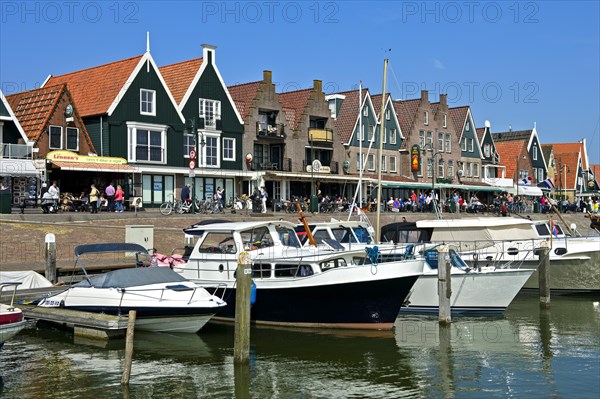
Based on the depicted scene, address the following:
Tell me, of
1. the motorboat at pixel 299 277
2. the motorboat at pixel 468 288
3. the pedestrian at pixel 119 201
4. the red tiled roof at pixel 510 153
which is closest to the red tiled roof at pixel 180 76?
the pedestrian at pixel 119 201

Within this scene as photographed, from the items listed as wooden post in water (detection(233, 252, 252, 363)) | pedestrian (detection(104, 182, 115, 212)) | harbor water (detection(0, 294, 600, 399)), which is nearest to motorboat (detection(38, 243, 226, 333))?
harbor water (detection(0, 294, 600, 399))

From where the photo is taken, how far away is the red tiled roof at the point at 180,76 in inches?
1954

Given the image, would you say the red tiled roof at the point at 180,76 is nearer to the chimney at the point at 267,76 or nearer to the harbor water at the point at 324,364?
the chimney at the point at 267,76

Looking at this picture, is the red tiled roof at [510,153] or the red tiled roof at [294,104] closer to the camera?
the red tiled roof at [294,104]

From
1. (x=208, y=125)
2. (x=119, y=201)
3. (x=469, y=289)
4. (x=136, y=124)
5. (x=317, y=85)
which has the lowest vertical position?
(x=469, y=289)

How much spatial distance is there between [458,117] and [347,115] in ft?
59.6

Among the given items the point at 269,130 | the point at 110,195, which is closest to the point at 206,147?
the point at 269,130

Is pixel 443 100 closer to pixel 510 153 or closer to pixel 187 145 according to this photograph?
pixel 510 153

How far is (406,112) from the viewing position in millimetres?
70562

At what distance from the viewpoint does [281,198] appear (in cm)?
5475

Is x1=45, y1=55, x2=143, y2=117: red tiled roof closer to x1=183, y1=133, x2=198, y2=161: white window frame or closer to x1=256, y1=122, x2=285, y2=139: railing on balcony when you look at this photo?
x1=183, y1=133, x2=198, y2=161: white window frame

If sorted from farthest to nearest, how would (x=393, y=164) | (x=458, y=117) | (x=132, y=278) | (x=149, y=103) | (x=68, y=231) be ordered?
(x=458, y=117) < (x=393, y=164) < (x=149, y=103) < (x=68, y=231) < (x=132, y=278)

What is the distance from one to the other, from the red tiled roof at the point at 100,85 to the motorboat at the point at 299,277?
23955 millimetres

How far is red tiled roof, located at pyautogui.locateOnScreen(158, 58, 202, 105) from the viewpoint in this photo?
49.6 m
